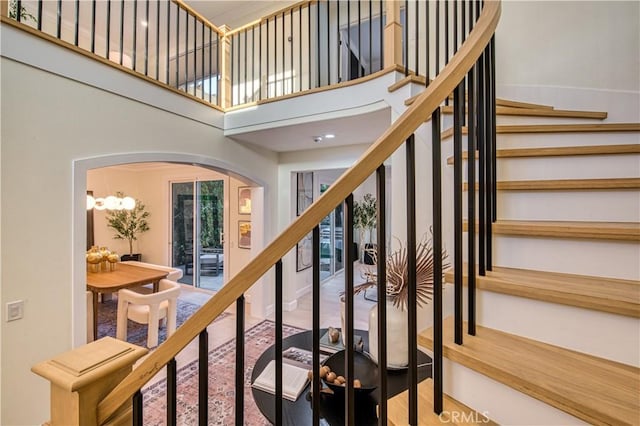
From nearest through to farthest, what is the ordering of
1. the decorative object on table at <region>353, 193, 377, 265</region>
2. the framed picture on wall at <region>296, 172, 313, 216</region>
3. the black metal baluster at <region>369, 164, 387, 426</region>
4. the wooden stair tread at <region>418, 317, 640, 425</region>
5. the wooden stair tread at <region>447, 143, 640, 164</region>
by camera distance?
the wooden stair tread at <region>418, 317, 640, 425</region>, the black metal baluster at <region>369, 164, 387, 426</region>, the wooden stair tread at <region>447, 143, 640, 164</region>, the framed picture on wall at <region>296, 172, 313, 216</region>, the decorative object on table at <region>353, 193, 377, 265</region>

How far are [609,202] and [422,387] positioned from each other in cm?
112

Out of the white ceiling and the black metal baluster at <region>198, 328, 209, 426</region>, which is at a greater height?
the white ceiling

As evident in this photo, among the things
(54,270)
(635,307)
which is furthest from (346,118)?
(54,270)

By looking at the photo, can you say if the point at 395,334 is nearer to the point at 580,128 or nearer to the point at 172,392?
the point at 172,392

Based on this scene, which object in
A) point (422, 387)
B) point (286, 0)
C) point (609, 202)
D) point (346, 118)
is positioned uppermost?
point (286, 0)

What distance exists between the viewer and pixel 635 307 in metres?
0.81

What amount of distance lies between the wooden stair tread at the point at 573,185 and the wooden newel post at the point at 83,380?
1.38 metres

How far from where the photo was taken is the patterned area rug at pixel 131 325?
3574 mm

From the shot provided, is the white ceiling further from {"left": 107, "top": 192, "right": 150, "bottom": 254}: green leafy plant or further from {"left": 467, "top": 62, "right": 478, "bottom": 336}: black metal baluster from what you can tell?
{"left": 467, "top": 62, "right": 478, "bottom": 336}: black metal baluster

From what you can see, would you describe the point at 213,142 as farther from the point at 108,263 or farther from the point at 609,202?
the point at 609,202

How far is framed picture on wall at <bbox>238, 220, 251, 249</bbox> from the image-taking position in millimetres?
4973

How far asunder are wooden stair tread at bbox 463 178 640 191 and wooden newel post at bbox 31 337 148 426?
1.38m

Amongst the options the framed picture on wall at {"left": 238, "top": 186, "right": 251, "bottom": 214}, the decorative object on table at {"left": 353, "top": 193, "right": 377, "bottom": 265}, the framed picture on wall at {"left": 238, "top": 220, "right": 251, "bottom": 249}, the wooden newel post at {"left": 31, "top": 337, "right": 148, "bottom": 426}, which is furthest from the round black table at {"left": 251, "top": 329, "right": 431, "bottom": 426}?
the decorative object on table at {"left": 353, "top": 193, "right": 377, "bottom": 265}

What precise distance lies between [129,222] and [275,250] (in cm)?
633
